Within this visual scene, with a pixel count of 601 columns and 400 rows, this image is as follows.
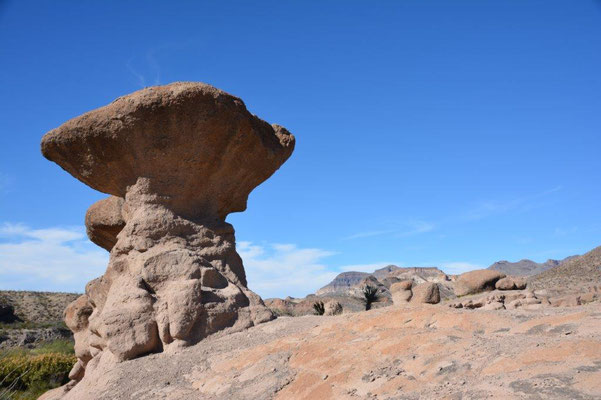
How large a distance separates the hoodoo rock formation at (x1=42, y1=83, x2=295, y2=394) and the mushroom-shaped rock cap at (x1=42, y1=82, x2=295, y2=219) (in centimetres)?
2

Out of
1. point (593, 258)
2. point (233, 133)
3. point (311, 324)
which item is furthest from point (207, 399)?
point (593, 258)

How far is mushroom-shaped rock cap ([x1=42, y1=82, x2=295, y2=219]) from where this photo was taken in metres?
7.56

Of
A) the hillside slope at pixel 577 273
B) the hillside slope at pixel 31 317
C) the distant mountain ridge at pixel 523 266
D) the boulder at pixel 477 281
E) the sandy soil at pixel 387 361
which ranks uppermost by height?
the distant mountain ridge at pixel 523 266

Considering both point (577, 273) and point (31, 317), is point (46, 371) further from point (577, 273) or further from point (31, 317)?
point (577, 273)

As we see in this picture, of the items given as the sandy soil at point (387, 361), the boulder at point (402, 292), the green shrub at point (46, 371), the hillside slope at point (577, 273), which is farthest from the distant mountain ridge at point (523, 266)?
the sandy soil at point (387, 361)

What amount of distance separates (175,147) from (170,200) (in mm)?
819

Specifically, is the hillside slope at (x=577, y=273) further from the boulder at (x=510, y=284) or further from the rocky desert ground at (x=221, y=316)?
the rocky desert ground at (x=221, y=316)

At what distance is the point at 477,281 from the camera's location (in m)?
14.2

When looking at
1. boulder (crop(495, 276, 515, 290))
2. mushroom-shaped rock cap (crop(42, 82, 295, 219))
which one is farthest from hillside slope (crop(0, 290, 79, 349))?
boulder (crop(495, 276, 515, 290))

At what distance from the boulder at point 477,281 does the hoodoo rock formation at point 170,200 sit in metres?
7.62

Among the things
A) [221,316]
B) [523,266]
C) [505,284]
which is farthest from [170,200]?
[523,266]

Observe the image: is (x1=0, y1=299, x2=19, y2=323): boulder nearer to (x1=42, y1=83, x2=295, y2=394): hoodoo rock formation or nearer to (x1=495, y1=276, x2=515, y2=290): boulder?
(x1=42, y1=83, x2=295, y2=394): hoodoo rock formation

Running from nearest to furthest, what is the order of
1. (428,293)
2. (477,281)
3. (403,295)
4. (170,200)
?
(170,200)
(428,293)
(403,295)
(477,281)

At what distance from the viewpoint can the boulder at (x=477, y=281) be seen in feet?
46.3
